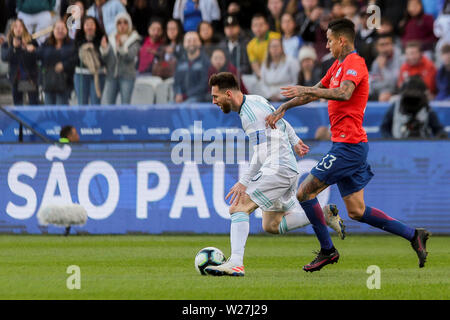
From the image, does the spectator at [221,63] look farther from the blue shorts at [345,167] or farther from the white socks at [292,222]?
the blue shorts at [345,167]

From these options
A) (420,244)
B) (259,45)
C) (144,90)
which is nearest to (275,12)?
(259,45)

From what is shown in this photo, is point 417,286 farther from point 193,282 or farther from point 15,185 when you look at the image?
point 15,185

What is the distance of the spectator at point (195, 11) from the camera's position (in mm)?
17328

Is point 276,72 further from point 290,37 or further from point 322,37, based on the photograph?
point 322,37

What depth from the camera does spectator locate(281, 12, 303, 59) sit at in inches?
625

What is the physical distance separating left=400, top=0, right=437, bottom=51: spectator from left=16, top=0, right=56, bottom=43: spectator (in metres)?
6.53

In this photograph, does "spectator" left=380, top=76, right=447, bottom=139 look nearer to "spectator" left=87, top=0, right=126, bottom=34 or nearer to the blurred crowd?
the blurred crowd

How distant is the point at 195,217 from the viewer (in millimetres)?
14758

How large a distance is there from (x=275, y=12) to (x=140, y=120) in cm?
332

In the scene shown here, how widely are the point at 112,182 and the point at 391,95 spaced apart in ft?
15.8

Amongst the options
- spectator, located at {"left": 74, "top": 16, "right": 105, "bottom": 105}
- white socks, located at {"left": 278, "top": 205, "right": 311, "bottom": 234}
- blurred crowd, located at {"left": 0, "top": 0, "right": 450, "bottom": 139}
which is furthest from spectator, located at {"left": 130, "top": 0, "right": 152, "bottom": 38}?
white socks, located at {"left": 278, "top": 205, "right": 311, "bottom": 234}

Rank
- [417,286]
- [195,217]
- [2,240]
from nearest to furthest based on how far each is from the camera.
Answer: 1. [417,286]
2. [2,240]
3. [195,217]

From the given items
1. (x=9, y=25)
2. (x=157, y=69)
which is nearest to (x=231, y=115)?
(x=157, y=69)

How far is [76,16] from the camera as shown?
17.2 m
